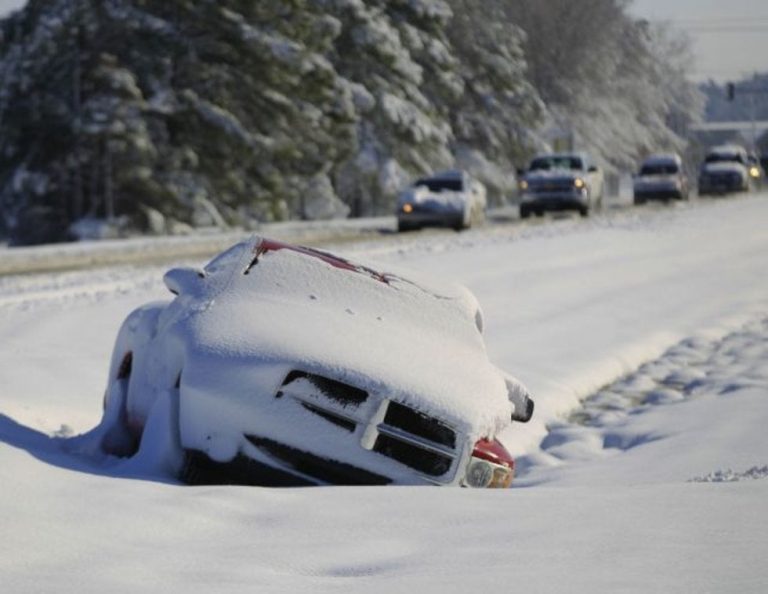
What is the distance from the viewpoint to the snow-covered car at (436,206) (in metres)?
35.7

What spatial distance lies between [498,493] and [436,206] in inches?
1154

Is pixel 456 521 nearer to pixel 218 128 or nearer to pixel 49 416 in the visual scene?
pixel 49 416

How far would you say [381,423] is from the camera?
7105 mm

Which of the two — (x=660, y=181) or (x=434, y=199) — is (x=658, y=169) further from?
(x=434, y=199)

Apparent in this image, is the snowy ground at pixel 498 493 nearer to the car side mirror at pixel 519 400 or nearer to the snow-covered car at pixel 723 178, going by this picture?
the car side mirror at pixel 519 400

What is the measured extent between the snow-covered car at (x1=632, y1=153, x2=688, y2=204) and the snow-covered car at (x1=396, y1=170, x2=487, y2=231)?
16.9 m

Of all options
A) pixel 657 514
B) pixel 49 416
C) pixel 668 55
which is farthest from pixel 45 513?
pixel 668 55

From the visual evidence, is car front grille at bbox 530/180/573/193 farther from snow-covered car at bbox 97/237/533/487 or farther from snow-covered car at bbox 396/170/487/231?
snow-covered car at bbox 97/237/533/487

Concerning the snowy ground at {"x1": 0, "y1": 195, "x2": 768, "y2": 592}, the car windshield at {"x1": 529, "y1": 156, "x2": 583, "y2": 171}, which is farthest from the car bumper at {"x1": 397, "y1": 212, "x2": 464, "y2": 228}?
the snowy ground at {"x1": 0, "y1": 195, "x2": 768, "y2": 592}

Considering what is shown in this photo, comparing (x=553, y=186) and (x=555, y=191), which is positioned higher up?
(x=553, y=186)

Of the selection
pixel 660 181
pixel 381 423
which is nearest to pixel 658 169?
pixel 660 181

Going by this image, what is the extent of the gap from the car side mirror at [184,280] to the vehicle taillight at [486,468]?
1818 mm

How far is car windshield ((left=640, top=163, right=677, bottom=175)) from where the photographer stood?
53.6 metres

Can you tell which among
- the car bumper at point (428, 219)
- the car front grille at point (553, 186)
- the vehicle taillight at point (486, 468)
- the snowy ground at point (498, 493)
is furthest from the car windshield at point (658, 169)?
the vehicle taillight at point (486, 468)
